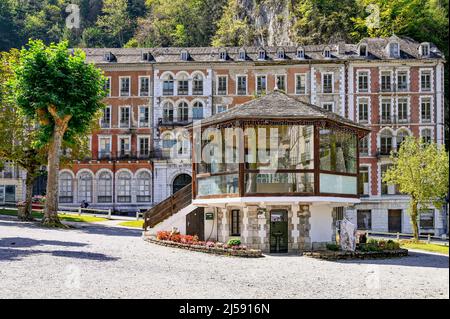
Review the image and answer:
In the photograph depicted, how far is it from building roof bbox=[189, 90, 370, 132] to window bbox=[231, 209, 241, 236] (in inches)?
189

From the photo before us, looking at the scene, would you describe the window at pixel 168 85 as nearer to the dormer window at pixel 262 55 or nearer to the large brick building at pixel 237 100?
the large brick building at pixel 237 100

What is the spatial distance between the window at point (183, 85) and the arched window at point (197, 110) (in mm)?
1751

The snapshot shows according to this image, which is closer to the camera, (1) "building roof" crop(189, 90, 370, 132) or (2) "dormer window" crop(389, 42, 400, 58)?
(1) "building roof" crop(189, 90, 370, 132)

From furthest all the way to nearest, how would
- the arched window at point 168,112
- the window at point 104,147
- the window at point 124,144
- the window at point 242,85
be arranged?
the window at point 124,144
the window at point 104,147
the arched window at point 168,112
the window at point 242,85

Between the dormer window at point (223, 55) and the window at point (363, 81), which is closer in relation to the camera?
the window at point (363, 81)

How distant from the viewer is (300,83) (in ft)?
222

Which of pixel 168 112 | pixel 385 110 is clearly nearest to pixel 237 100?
pixel 168 112

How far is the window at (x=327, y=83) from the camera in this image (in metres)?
67.6

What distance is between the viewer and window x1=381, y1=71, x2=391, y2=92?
66.2 meters

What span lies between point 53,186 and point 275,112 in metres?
20.2

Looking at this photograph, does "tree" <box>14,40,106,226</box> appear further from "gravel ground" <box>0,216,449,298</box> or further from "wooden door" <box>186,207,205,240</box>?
"gravel ground" <box>0,216,449,298</box>

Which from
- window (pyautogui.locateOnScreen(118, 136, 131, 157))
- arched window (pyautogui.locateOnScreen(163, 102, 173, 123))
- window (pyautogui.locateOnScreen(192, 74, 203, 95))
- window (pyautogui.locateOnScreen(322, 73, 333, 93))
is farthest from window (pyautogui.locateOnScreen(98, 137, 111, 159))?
window (pyautogui.locateOnScreen(322, 73, 333, 93))

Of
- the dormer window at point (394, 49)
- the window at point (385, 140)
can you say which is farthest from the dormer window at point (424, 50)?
the window at point (385, 140)

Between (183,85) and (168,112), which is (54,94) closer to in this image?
(168,112)
